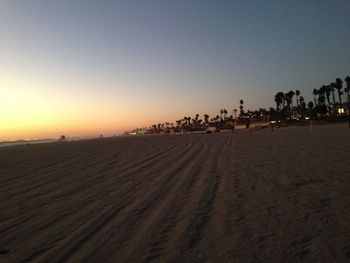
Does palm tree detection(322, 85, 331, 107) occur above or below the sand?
above

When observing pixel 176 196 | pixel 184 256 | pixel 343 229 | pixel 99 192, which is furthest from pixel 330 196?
pixel 99 192

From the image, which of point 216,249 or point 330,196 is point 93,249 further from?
point 330,196

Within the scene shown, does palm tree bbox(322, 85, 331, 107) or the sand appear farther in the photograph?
palm tree bbox(322, 85, 331, 107)

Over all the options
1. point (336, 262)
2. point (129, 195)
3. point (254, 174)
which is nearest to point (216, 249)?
point (336, 262)

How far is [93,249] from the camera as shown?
4.57 m

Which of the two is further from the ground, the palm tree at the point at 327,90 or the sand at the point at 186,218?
the palm tree at the point at 327,90

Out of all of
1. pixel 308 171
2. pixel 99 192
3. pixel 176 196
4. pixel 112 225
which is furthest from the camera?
pixel 308 171

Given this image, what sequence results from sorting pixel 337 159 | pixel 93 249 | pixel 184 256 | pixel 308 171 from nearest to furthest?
pixel 184 256
pixel 93 249
pixel 308 171
pixel 337 159

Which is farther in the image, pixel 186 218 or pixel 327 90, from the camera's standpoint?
pixel 327 90

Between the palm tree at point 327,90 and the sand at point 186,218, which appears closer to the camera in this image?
the sand at point 186,218

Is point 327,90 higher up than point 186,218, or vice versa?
point 327,90

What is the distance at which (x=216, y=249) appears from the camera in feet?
14.0

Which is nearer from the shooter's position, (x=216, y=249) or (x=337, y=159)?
(x=216, y=249)

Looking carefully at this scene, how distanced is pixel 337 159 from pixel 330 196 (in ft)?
16.9
